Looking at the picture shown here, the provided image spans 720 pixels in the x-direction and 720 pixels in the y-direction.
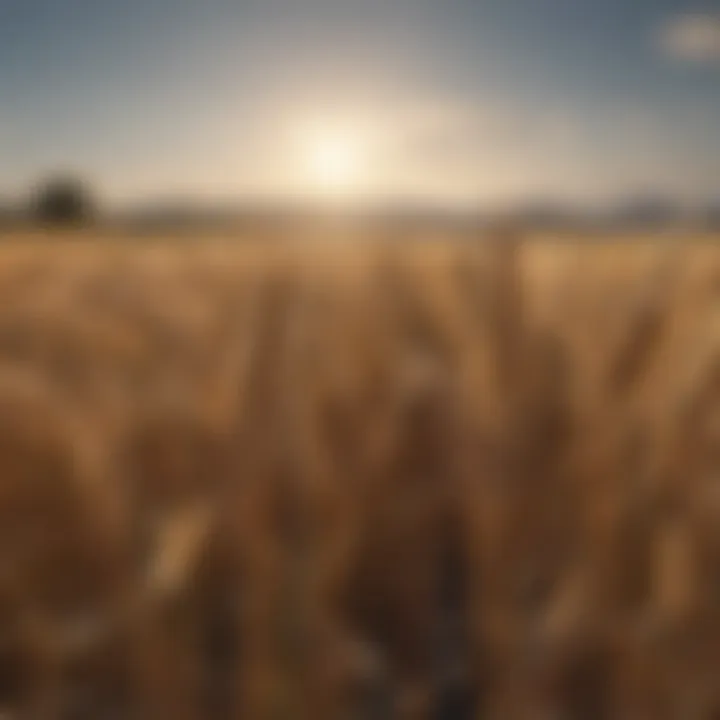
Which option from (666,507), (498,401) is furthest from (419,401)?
(666,507)

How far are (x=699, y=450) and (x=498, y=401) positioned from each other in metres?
0.12

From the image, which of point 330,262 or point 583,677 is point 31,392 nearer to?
point 330,262

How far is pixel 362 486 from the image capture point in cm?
67

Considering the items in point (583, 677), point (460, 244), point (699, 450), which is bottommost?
point (583, 677)

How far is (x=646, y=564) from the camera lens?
0.68m

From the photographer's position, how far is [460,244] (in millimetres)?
714

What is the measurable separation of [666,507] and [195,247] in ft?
0.98

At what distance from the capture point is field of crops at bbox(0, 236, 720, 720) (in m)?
0.65

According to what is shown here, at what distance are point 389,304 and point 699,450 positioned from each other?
0.62 feet

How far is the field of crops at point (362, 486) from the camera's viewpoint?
25.8 inches

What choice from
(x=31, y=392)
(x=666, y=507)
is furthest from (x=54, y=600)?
(x=666, y=507)

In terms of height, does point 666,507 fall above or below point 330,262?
below

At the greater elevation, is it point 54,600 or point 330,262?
point 330,262

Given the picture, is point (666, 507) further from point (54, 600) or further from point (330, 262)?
point (54, 600)
